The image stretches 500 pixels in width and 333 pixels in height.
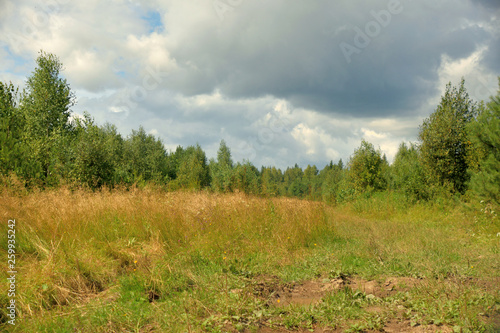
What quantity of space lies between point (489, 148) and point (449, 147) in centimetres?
497

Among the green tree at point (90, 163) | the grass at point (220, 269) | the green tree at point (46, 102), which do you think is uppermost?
the green tree at point (46, 102)

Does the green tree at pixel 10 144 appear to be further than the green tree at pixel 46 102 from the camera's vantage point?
No

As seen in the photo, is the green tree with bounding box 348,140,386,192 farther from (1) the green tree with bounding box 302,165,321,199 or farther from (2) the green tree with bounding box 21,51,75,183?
(1) the green tree with bounding box 302,165,321,199

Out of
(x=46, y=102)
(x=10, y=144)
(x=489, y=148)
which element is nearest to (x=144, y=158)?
(x=46, y=102)

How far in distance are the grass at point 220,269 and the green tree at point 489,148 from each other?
120 centimetres

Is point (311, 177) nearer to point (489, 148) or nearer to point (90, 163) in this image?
point (90, 163)

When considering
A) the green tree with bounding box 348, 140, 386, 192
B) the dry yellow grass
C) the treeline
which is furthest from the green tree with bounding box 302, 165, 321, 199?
the dry yellow grass

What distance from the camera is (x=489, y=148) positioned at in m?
10.0

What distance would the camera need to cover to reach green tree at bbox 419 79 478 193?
47.3 ft

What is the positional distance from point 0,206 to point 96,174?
9.00 meters

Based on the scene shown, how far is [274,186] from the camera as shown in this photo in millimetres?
9805

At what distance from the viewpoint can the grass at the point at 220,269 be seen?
3.55 metres

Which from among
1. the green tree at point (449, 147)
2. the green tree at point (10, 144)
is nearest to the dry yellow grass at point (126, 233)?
the green tree at point (10, 144)

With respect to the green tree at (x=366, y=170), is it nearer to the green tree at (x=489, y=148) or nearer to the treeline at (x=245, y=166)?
the treeline at (x=245, y=166)
